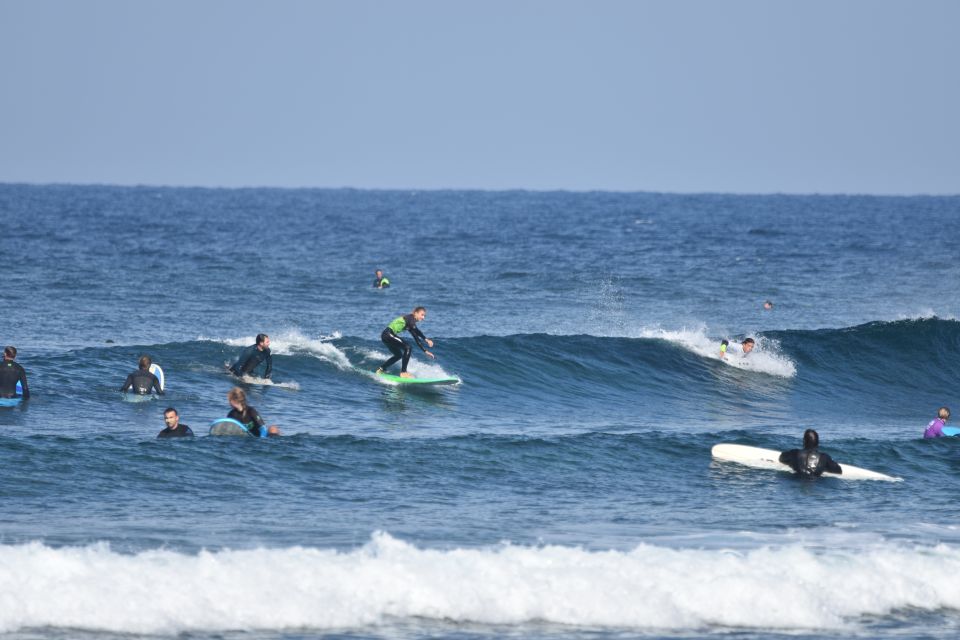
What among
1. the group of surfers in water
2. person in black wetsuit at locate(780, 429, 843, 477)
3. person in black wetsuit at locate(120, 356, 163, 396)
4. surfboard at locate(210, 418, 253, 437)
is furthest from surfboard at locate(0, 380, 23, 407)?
Answer: person in black wetsuit at locate(780, 429, 843, 477)

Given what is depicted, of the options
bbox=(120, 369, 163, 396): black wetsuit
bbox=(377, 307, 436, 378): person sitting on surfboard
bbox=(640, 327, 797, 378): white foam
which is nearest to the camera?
bbox=(120, 369, 163, 396): black wetsuit

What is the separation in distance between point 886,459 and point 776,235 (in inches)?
2800

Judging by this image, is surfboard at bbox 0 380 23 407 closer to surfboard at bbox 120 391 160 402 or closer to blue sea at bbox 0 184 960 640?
blue sea at bbox 0 184 960 640

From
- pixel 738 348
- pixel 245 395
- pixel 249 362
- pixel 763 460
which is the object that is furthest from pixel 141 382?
pixel 738 348

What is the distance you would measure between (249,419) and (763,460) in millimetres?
7909

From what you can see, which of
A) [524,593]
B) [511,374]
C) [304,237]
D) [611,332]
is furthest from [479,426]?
[304,237]

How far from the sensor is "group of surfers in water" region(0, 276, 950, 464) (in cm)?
1886

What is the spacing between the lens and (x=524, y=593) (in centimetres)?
1287

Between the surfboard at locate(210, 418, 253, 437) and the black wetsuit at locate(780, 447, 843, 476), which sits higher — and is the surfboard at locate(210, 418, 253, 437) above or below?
below

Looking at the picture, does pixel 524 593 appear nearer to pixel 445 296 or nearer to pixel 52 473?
pixel 52 473

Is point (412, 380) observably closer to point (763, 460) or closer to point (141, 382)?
point (141, 382)

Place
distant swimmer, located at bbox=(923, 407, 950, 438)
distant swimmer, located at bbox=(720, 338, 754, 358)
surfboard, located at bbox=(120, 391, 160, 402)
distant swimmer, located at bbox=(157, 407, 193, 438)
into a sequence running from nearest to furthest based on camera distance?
distant swimmer, located at bbox=(157, 407, 193, 438)
distant swimmer, located at bbox=(923, 407, 950, 438)
surfboard, located at bbox=(120, 391, 160, 402)
distant swimmer, located at bbox=(720, 338, 754, 358)

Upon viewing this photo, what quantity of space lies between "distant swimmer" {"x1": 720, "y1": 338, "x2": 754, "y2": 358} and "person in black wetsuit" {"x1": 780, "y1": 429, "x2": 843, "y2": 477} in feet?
35.7

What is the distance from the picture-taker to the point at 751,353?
31969mm
